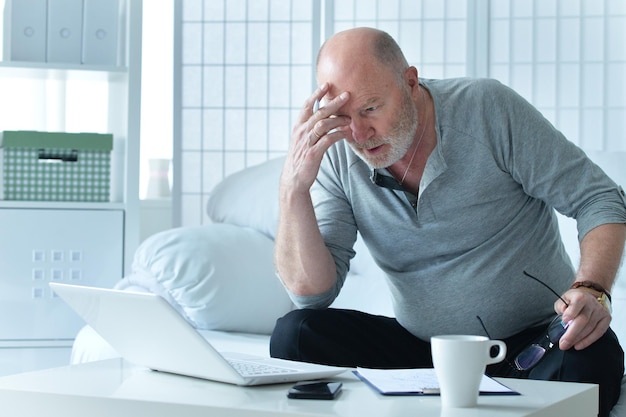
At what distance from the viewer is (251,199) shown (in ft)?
9.15

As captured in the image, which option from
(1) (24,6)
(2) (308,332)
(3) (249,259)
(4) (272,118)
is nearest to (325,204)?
(2) (308,332)

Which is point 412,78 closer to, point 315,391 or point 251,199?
point 315,391

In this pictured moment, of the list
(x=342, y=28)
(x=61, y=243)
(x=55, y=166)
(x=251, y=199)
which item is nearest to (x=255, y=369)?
(x=251, y=199)

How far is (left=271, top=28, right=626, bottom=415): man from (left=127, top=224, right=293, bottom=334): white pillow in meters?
0.56

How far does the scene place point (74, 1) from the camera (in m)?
3.04

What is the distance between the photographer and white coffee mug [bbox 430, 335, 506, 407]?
1.13 m

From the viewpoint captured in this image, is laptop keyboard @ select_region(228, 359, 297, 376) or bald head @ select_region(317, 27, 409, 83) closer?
Result: laptop keyboard @ select_region(228, 359, 297, 376)

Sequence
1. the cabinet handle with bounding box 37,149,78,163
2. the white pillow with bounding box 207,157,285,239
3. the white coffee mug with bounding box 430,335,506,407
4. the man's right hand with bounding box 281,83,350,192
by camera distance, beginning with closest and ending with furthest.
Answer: the white coffee mug with bounding box 430,335,506,407, the man's right hand with bounding box 281,83,350,192, the white pillow with bounding box 207,157,285,239, the cabinet handle with bounding box 37,149,78,163

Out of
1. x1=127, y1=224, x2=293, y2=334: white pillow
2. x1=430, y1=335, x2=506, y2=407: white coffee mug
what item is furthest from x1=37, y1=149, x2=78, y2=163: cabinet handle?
x1=430, y1=335, x2=506, y2=407: white coffee mug

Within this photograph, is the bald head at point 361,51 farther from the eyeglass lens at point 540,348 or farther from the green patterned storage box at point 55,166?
the green patterned storage box at point 55,166

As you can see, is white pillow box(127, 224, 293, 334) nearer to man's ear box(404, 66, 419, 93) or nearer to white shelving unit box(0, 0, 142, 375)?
white shelving unit box(0, 0, 142, 375)

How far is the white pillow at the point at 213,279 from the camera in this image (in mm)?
2420

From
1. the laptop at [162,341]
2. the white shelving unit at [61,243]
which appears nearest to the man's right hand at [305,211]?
the laptop at [162,341]

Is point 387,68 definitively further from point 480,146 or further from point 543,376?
point 543,376
